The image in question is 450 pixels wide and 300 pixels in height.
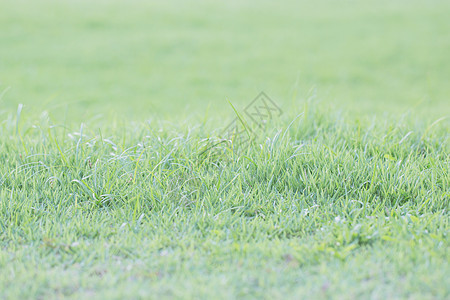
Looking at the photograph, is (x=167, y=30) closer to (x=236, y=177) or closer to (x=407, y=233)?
(x=236, y=177)

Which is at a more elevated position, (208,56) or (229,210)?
(208,56)

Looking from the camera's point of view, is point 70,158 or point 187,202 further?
point 70,158

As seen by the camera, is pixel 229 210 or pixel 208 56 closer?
pixel 229 210

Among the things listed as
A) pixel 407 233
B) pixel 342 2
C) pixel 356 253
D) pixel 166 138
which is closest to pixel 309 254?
pixel 356 253

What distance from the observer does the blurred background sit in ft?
24.3

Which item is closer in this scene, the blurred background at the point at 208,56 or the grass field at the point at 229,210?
the grass field at the point at 229,210

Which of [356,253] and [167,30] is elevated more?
[167,30]

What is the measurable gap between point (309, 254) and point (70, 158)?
5.95ft

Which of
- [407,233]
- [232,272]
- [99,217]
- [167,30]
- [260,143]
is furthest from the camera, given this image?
[167,30]

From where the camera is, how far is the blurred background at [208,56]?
7.42m

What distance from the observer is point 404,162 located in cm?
293

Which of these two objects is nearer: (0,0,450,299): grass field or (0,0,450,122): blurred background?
(0,0,450,299): grass field

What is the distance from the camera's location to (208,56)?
32.1ft

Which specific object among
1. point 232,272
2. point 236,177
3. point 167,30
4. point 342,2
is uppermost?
point 342,2
